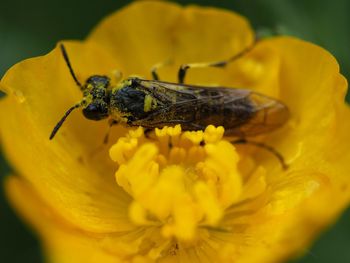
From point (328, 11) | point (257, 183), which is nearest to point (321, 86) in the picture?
point (257, 183)

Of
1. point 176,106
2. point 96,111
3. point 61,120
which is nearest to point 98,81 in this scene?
point 96,111

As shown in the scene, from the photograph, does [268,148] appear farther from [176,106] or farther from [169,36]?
[169,36]

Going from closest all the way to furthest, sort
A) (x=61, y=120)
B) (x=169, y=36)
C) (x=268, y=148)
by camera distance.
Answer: (x=61, y=120)
(x=268, y=148)
(x=169, y=36)

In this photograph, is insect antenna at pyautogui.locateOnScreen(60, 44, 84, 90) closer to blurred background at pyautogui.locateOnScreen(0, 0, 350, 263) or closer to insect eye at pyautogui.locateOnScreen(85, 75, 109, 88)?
insect eye at pyautogui.locateOnScreen(85, 75, 109, 88)

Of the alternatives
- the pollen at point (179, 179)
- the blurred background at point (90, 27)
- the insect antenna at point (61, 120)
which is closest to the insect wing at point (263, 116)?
the pollen at point (179, 179)

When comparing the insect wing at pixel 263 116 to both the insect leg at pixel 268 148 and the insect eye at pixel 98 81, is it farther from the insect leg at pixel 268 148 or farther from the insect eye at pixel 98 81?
the insect eye at pixel 98 81

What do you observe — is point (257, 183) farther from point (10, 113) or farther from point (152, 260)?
point (10, 113)
